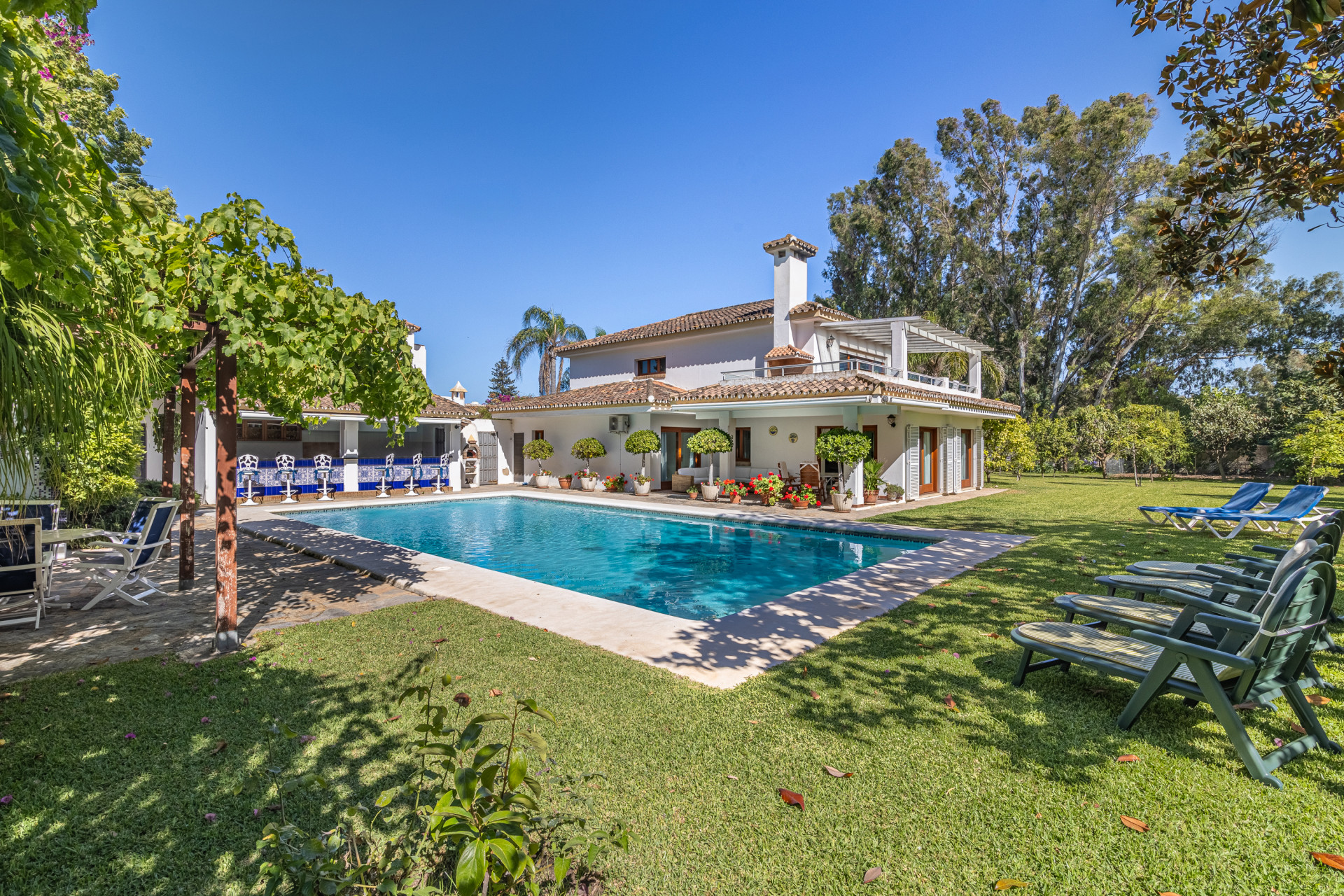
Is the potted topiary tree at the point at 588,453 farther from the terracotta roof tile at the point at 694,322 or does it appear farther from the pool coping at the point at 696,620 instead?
the pool coping at the point at 696,620

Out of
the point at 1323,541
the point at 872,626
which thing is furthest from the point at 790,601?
the point at 1323,541

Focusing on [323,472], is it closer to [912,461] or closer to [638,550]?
[638,550]

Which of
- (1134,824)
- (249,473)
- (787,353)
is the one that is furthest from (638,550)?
(249,473)

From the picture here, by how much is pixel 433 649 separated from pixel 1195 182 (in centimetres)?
754

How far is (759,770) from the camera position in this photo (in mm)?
3088

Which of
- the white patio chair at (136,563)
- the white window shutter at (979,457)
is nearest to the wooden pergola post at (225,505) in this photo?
the white patio chair at (136,563)

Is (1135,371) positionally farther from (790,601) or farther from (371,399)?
(371,399)

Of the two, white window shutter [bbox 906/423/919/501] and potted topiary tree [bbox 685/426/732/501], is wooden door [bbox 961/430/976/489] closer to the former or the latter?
white window shutter [bbox 906/423/919/501]

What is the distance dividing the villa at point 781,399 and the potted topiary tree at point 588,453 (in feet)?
3.45

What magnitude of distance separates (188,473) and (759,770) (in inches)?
312

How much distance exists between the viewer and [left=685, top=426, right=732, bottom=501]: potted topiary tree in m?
17.9

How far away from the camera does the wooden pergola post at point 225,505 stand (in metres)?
4.97

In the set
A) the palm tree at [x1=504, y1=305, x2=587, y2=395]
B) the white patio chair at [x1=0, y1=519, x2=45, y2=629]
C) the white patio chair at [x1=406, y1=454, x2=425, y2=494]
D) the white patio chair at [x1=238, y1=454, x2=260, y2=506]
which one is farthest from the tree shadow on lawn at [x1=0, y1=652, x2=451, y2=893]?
the palm tree at [x1=504, y1=305, x2=587, y2=395]

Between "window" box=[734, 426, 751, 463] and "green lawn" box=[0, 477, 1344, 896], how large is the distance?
49.0 feet
